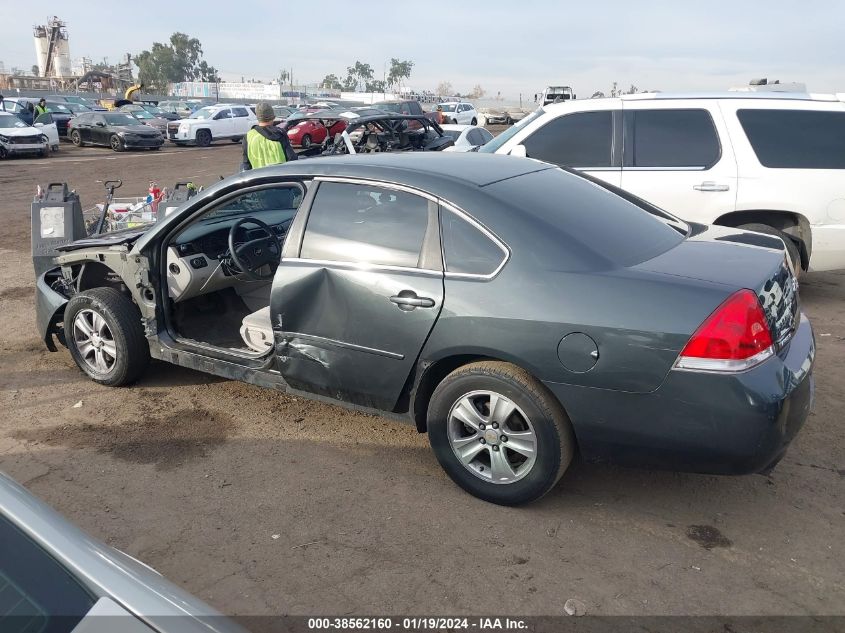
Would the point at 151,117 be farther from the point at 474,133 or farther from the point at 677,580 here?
the point at 677,580

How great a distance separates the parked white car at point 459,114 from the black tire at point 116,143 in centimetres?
1302

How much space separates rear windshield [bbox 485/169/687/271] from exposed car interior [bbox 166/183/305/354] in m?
1.63

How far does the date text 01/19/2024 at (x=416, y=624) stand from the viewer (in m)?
2.70

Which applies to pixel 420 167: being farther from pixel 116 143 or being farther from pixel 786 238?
pixel 116 143

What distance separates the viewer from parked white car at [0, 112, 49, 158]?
71.9 ft

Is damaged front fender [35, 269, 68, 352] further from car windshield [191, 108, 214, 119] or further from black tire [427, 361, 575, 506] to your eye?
car windshield [191, 108, 214, 119]

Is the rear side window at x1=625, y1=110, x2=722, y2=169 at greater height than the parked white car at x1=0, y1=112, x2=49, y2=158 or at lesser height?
lesser

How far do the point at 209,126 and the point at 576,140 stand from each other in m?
25.2

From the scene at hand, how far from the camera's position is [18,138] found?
22078 mm

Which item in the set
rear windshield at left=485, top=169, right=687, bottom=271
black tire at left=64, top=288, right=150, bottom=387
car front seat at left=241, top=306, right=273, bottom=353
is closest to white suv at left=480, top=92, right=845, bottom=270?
rear windshield at left=485, top=169, right=687, bottom=271

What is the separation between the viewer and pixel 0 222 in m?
11.6

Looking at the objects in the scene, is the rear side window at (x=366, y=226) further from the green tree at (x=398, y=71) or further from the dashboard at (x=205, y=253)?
the green tree at (x=398, y=71)

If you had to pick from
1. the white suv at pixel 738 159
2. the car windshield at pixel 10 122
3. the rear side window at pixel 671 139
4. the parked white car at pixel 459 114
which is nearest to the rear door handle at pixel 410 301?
the white suv at pixel 738 159

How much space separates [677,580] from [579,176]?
7.58 feet
